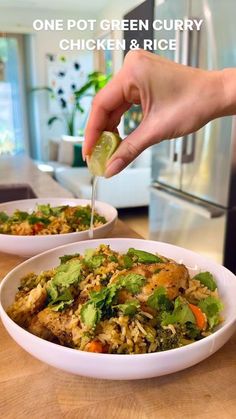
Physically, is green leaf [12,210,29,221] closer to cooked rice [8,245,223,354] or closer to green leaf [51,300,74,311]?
cooked rice [8,245,223,354]

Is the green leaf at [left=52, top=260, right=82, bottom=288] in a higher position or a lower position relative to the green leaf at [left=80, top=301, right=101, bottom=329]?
higher

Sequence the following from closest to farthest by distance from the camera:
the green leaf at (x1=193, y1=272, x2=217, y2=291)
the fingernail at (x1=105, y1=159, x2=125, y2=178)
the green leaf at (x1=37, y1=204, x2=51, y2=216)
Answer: the green leaf at (x1=193, y1=272, x2=217, y2=291) < the fingernail at (x1=105, y1=159, x2=125, y2=178) < the green leaf at (x1=37, y1=204, x2=51, y2=216)

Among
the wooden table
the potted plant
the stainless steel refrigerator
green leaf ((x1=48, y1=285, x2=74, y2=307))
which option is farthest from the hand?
the potted plant

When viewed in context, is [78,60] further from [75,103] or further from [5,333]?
[5,333]

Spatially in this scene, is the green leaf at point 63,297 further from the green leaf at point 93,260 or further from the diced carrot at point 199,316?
the diced carrot at point 199,316

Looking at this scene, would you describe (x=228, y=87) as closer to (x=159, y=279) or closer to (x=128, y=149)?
(x=128, y=149)

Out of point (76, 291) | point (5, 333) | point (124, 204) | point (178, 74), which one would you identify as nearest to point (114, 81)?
point (178, 74)

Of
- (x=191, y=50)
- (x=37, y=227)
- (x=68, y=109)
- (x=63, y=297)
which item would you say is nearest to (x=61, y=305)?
(x=63, y=297)
